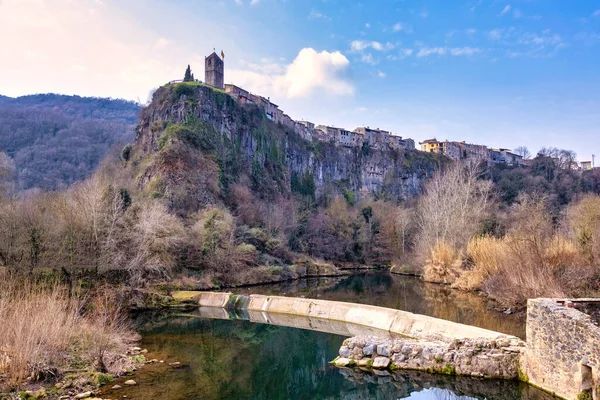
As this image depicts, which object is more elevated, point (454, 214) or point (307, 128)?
point (307, 128)

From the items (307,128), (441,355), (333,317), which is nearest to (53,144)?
(307,128)

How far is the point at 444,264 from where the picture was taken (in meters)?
41.0

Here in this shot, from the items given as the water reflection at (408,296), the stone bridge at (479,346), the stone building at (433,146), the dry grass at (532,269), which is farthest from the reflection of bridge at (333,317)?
the stone building at (433,146)

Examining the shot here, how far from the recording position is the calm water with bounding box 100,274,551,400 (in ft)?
46.1

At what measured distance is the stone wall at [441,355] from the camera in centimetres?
1455

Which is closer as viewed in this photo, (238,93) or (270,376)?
(270,376)

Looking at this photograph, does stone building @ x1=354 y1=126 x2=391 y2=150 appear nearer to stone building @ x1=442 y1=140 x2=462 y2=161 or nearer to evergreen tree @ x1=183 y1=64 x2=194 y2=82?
stone building @ x1=442 y1=140 x2=462 y2=161

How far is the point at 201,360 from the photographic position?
18.4 m

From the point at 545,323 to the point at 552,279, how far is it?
12141 mm

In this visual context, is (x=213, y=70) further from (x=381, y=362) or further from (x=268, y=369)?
(x=381, y=362)

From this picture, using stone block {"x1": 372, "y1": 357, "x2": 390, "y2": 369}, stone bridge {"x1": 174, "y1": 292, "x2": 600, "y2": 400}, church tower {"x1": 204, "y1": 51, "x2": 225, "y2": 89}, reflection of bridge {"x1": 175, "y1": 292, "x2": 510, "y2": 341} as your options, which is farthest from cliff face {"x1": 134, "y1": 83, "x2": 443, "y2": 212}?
stone block {"x1": 372, "y1": 357, "x2": 390, "y2": 369}

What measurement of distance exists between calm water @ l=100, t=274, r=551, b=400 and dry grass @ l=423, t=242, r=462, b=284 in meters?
9.66

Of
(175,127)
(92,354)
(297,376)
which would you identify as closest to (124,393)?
(92,354)

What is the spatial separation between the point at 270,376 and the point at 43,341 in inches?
316
